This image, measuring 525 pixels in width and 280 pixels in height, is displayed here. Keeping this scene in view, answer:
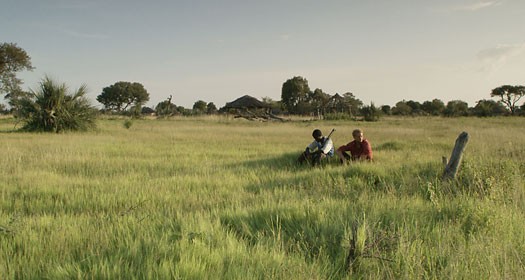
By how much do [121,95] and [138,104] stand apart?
42027 millimetres

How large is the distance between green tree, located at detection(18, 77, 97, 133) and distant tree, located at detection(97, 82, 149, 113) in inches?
2536

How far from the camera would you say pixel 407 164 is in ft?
23.8

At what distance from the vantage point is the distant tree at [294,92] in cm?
7175

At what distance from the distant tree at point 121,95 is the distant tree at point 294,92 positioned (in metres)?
34.5

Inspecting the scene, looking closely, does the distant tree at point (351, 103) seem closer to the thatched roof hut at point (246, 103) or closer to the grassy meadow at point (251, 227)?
the thatched roof hut at point (246, 103)

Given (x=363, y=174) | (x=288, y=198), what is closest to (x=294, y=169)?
(x=363, y=174)

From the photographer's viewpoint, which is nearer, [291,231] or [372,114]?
[291,231]

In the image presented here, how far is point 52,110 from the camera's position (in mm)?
17047

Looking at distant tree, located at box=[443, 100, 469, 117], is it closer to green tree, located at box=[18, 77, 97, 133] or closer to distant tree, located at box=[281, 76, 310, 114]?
distant tree, located at box=[281, 76, 310, 114]

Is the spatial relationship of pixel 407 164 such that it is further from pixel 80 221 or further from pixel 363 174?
pixel 80 221

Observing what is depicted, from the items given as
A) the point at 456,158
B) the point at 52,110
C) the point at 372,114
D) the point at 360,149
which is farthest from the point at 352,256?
the point at 372,114

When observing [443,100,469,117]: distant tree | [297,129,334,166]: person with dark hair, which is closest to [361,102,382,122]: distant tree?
[443,100,469,117]: distant tree

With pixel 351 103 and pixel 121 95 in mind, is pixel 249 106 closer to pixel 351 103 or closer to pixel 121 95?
pixel 351 103

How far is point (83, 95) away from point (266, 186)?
1668 centimetres
